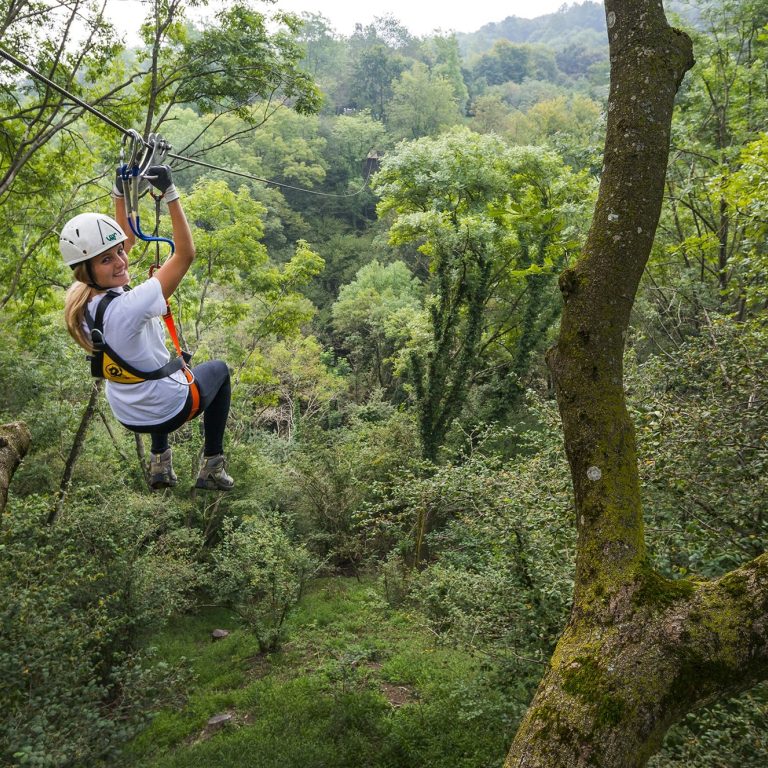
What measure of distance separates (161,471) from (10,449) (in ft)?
4.20

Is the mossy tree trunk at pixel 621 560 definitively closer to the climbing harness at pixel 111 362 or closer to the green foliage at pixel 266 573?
the climbing harness at pixel 111 362

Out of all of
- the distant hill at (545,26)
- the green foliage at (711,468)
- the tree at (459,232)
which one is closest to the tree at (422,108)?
the tree at (459,232)

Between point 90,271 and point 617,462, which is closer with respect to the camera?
point 617,462

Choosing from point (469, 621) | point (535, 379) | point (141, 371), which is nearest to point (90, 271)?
point (141, 371)

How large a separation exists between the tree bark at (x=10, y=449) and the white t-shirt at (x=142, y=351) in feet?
4.17

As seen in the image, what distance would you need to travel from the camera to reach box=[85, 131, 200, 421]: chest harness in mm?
2875

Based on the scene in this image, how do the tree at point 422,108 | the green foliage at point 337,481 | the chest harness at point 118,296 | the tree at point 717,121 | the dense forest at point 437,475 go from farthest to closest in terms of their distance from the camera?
1. the tree at point 422,108
2. the green foliage at point 337,481
3. the tree at point 717,121
4. the chest harness at point 118,296
5. the dense forest at point 437,475

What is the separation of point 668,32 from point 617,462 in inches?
75.9

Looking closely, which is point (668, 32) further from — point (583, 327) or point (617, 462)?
point (617, 462)

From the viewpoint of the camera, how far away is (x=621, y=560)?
2182 millimetres

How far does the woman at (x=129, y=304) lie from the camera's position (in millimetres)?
2799

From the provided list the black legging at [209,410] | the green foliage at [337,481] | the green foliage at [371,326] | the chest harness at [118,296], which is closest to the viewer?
the chest harness at [118,296]

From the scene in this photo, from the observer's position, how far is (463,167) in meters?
14.2

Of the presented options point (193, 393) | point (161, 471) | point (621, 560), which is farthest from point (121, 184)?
point (621, 560)
